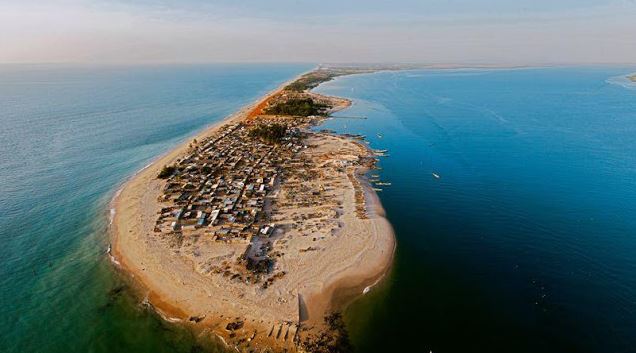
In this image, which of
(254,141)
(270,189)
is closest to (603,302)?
(270,189)

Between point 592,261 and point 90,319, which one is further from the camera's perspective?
point 592,261

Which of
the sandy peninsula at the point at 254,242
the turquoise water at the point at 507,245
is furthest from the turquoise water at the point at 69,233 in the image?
the turquoise water at the point at 507,245

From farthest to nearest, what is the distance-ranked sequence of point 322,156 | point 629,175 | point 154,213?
point 322,156 < point 629,175 < point 154,213

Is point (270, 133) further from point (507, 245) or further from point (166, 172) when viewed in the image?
point (507, 245)

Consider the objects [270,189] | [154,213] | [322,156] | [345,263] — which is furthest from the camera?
[322,156]

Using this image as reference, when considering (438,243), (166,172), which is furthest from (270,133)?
(438,243)

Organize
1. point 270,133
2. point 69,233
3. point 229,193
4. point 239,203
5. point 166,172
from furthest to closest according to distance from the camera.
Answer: point 270,133 < point 166,172 < point 229,193 < point 239,203 < point 69,233

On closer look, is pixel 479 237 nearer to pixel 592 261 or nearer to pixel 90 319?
pixel 592 261

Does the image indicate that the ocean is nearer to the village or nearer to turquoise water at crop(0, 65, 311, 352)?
turquoise water at crop(0, 65, 311, 352)
